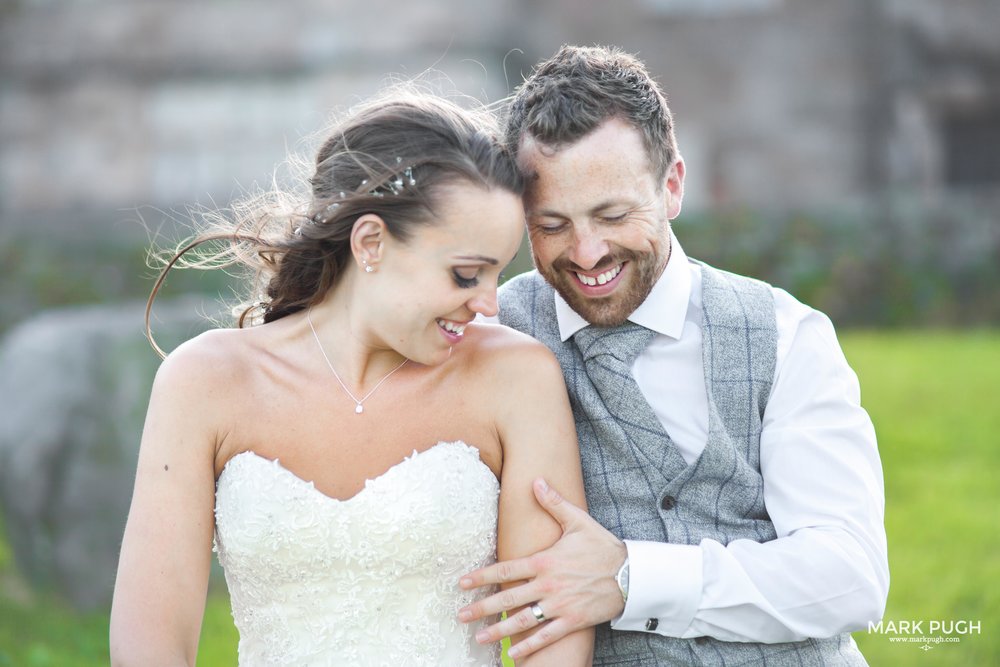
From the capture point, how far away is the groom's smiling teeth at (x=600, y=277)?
121 inches

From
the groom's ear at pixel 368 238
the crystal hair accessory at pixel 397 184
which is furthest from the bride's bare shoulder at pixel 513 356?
the crystal hair accessory at pixel 397 184

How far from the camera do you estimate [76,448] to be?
557 centimetres

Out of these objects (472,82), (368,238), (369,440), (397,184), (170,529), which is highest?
(472,82)

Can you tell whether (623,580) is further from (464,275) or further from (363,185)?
(363,185)

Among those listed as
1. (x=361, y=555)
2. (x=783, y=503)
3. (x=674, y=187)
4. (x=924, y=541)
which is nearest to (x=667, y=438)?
(x=783, y=503)

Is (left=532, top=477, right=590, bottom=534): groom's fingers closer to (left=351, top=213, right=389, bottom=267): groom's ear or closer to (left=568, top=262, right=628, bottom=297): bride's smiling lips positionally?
(left=568, top=262, right=628, bottom=297): bride's smiling lips

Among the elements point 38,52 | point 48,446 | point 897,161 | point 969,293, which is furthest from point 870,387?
point 38,52

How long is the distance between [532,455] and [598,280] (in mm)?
502

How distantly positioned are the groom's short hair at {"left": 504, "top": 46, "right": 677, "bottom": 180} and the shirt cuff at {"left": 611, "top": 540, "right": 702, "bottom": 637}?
0.99 m

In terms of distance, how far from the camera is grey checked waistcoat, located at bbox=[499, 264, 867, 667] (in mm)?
2951

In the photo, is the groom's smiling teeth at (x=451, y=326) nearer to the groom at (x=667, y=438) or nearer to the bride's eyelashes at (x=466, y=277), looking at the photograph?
the bride's eyelashes at (x=466, y=277)

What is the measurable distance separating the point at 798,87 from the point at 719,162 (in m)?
1.36

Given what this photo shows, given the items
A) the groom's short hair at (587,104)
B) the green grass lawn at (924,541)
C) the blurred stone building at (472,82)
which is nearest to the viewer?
the groom's short hair at (587,104)

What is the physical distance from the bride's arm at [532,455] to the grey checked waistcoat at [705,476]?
0.11m
